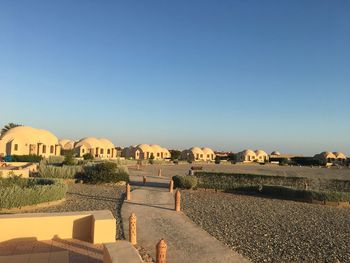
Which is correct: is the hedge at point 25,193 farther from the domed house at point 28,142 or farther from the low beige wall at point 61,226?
the domed house at point 28,142

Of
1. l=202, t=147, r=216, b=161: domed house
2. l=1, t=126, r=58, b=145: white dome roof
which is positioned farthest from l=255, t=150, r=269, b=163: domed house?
l=1, t=126, r=58, b=145: white dome roof

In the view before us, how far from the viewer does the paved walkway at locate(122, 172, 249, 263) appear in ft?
31.0

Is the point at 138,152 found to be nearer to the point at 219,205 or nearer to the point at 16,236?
the point at 219,205

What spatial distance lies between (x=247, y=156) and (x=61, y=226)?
93.7 metres

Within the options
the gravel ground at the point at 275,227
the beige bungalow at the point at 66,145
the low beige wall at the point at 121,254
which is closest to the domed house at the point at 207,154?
the beige bungalow at the point at 66,145

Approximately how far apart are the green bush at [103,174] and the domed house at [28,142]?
28.5 m

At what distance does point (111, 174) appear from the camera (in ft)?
85.3

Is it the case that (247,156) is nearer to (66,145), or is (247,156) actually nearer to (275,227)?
(66,145)

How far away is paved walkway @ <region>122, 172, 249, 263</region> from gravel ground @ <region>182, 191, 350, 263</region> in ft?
1.83

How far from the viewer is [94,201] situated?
58.5 feet

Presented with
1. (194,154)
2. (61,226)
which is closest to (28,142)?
(61,226)

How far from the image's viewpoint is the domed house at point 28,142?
50.3 m

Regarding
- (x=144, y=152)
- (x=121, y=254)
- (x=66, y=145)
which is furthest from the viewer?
(x=144, y=152)

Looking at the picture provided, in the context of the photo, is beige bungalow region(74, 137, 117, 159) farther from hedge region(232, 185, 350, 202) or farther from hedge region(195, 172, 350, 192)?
hedge region(232, 185, 350, 202)
